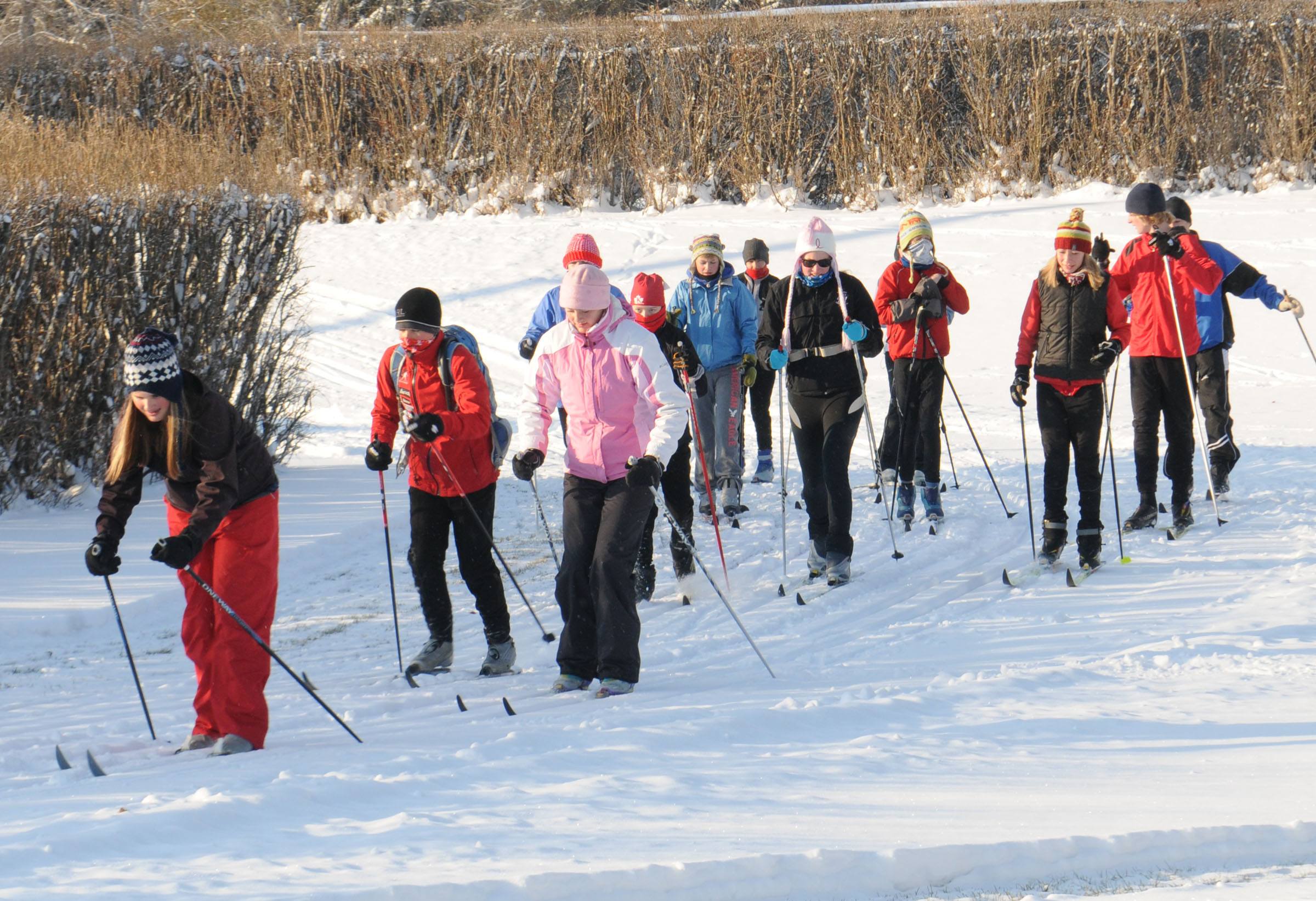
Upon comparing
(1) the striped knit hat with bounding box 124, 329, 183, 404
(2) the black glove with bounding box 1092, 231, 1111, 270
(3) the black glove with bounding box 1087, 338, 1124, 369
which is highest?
(2) the black glove with bounding box 1092, 231, 1111, 270

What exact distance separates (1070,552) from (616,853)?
4.84 meters

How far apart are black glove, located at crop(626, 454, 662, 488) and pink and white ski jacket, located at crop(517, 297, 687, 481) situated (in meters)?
0.11

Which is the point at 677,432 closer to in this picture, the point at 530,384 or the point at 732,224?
the point at 530,384

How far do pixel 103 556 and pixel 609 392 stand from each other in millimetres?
1934

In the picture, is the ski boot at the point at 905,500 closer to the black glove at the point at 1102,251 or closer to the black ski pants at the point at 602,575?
the black glove at the point at 1102,251

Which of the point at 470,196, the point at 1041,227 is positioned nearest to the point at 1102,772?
the point at 1041,227

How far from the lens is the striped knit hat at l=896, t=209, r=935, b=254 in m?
8.30

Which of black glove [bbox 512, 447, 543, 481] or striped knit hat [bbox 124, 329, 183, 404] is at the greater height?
striped knit hat [bbox 124, 329, 183, 404]

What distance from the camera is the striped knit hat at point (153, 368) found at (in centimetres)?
459

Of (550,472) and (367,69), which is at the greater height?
(367,69)

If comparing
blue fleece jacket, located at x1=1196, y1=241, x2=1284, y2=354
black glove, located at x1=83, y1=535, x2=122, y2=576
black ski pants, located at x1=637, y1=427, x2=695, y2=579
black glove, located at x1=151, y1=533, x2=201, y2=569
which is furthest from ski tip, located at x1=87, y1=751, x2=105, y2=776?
blue fleece jacket, located at x1=1196, y1=241, x2=1284, y2=354

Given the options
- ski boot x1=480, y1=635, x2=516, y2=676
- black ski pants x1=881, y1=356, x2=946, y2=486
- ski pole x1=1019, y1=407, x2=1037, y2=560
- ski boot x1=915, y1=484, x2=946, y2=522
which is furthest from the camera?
ski boot x1=915, y1=484, x2=946, y2=522

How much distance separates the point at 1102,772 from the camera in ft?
A: 15.0

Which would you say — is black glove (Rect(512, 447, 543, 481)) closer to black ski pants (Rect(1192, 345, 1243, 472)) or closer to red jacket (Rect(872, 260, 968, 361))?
red jacket (Rect(872, 260, 968, 361))
